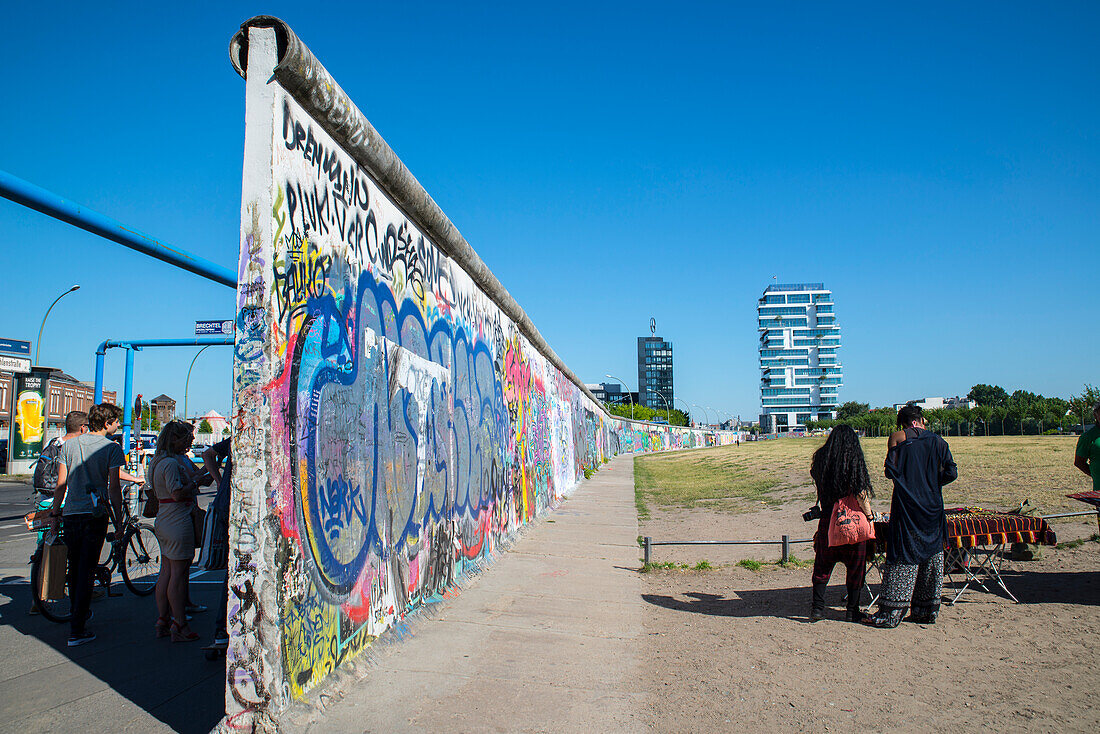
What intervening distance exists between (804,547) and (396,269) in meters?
7.35

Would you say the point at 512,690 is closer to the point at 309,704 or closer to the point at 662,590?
the point at 309,704

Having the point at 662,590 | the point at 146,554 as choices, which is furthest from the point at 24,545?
the point at 662,590

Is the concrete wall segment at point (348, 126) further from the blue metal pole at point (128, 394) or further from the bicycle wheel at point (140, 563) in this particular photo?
the blue metal pole at point (128, 394)

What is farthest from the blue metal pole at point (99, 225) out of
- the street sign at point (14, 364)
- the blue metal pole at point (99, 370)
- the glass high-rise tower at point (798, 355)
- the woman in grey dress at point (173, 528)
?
the glass high-rise tower at point (798, 355)

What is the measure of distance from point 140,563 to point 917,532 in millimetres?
7244

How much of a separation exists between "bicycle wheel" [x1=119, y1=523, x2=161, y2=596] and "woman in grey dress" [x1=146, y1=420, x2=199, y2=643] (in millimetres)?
1240

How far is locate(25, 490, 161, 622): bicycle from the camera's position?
17.7 ft

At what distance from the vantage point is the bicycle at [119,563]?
17.7 feet

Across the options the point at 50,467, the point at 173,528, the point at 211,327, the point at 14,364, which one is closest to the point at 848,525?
the point at 173,528

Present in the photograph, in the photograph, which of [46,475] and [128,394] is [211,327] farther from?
[128,394]

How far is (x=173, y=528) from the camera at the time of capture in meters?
4.84

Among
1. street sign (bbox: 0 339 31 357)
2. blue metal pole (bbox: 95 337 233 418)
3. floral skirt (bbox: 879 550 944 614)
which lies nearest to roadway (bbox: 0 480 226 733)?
floral skirt (bbox: 879 550 944 614)

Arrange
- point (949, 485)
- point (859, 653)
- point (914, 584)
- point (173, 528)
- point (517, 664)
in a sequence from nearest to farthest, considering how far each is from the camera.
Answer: point (517, 664) < point (859, 653) < point (173, 528) < point (914, 584) < point (949, 485)

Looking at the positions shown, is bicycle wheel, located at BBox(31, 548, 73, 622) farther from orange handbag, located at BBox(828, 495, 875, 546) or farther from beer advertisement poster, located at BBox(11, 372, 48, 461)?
beer advertisement poster, located at BBox(11, 372, 48, 461)
